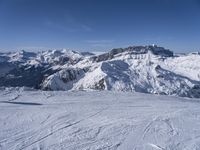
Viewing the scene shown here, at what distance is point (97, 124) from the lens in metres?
12.2

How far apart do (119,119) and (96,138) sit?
9.75 ft

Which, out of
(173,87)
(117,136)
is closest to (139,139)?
(117,136)

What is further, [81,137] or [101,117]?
[101,117]

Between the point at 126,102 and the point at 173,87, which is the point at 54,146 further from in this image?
the point at 173,87

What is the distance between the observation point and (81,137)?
10.5 m

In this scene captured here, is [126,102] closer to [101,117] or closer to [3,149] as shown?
[101,117]

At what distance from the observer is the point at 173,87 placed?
183 metres

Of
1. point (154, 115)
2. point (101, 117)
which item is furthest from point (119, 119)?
point (154, 115)

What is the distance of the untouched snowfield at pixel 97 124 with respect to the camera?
32.2 feet

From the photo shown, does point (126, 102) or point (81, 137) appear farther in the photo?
point (126, 102)

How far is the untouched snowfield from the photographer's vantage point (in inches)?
386

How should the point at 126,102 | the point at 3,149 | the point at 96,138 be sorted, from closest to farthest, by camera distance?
the point at 3,149
the point at 96,138
the point at 126,102

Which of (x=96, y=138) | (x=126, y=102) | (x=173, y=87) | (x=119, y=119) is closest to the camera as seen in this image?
(x=96, y=138)

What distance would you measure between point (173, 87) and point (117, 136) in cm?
17938
